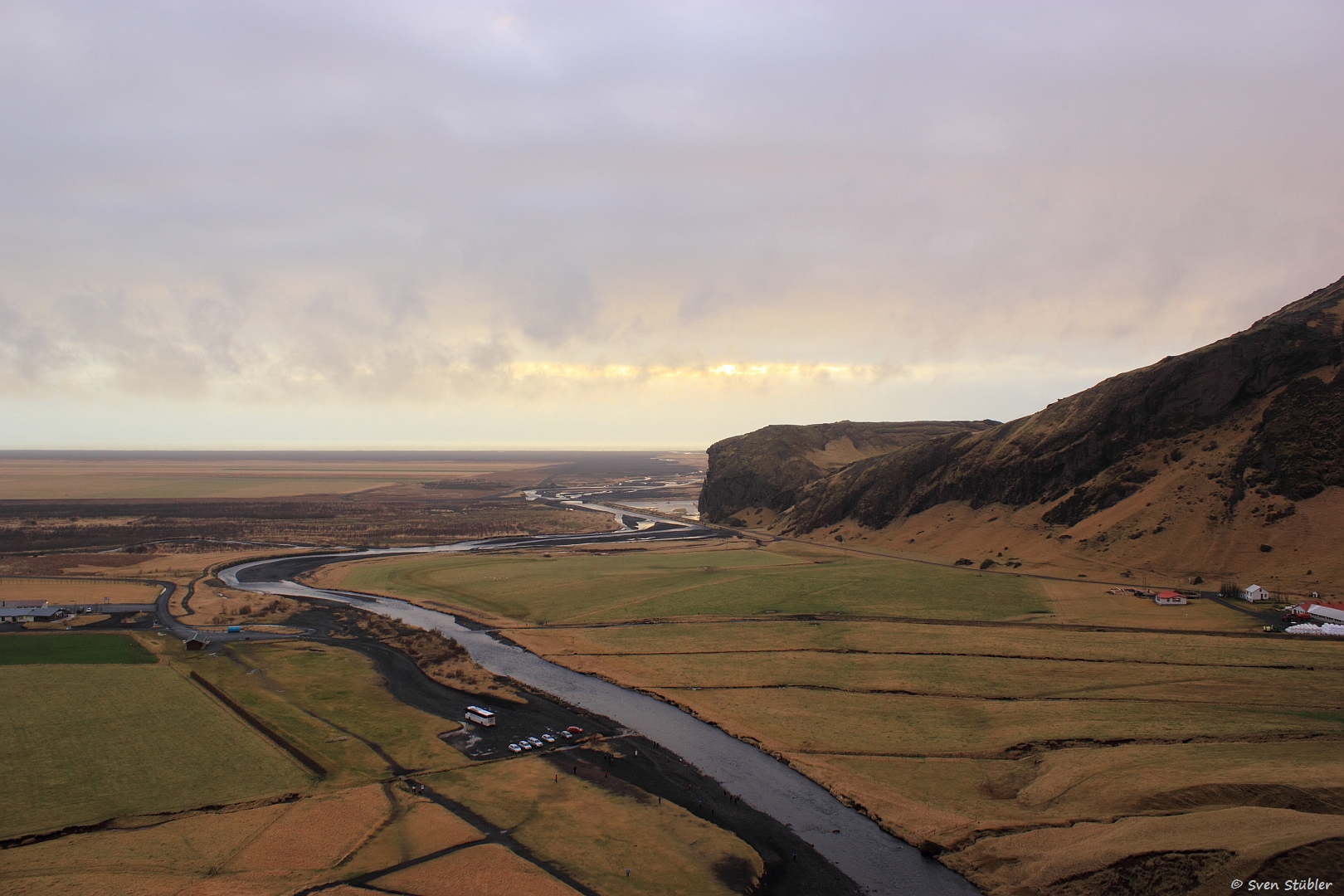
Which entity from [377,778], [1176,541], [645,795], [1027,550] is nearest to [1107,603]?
[1176,541]

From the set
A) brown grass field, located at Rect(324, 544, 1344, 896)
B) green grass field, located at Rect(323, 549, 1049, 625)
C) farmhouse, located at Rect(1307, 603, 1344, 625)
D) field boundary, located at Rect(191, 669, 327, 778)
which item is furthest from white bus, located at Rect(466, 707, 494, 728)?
farmhouse, located at Rect(1307, 603, 1344, 625)

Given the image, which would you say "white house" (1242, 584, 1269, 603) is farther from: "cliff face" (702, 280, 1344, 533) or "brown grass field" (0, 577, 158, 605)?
"brown grass field" (0, 577, 158, 605)

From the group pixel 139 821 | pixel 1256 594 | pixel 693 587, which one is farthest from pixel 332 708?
pixel 1256 594

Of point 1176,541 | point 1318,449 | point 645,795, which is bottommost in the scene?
point 645,795

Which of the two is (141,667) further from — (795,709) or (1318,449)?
(1318,449)

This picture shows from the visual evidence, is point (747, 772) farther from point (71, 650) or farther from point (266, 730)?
point (71, 650)
